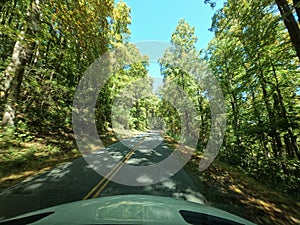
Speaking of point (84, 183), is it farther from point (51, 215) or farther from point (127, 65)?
point (127, 65)

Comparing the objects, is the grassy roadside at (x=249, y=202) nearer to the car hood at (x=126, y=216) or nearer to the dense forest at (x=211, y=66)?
the dense forest at (x=211, y=66)

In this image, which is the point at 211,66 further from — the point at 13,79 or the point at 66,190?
the point at 66,190

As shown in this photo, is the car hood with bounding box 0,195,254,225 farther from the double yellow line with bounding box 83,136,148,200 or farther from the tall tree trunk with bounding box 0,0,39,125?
the tall tree trunk with bounding box 0,0,39,125

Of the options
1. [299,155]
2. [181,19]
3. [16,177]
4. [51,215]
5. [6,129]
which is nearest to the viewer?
[51,215]

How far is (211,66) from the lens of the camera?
658 inches

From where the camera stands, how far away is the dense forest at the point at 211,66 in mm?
7109

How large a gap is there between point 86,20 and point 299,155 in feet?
39.0

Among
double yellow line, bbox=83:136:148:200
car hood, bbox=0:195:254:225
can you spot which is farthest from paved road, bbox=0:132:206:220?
car hood, bbox=0:195:254:225

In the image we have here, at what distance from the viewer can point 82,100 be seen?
15.7 metres

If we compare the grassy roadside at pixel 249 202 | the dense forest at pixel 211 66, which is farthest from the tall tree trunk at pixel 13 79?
the grassy roadside at pixel 249 202

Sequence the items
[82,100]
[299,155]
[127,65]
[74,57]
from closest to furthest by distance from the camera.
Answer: [299,155] < [74,57] < [82,100] < [127,65]

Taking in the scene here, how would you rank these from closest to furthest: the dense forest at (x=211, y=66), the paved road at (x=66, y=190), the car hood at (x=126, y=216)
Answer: the car hood at (x=126, y=216) < the paved road at (x=66, y=190) < the dense forest at (x=211, y=66)

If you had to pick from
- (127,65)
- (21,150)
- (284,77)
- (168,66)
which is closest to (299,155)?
(284,77)

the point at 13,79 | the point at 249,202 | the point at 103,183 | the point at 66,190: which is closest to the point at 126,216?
the point at 66,190
